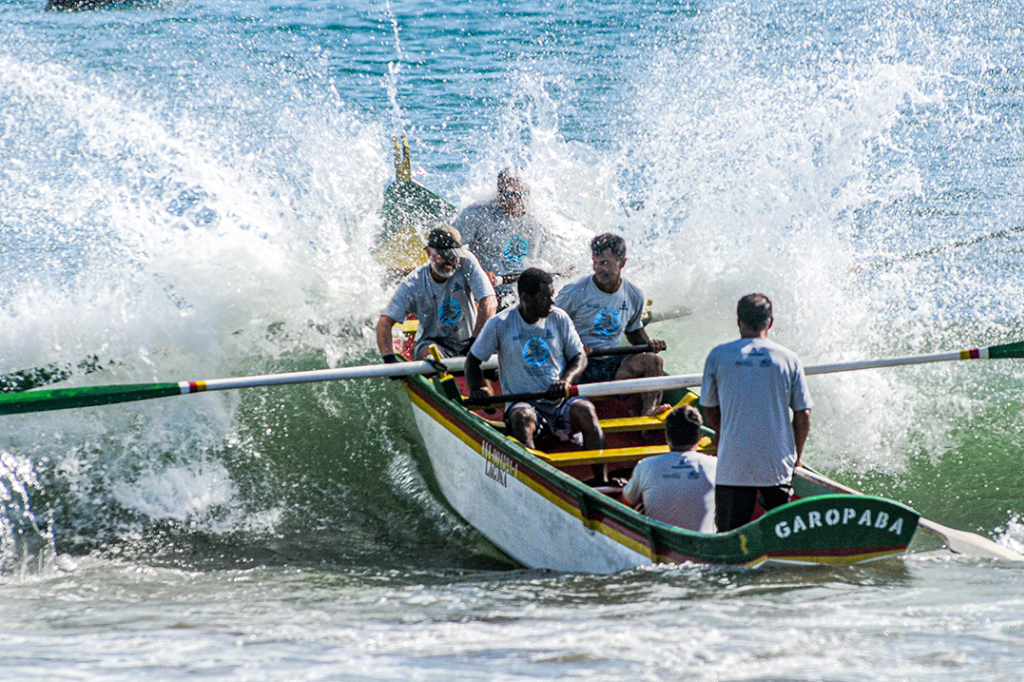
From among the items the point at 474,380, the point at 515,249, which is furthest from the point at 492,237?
the point at 474,380

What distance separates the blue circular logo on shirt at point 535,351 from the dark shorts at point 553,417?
0.26 m

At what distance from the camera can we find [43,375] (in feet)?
27.7

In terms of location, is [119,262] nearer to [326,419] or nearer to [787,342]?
[326,419]

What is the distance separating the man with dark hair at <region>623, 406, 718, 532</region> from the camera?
18.0ft

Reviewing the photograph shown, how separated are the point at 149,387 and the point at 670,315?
5.36 meters

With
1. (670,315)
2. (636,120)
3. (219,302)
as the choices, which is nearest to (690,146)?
(636,120)

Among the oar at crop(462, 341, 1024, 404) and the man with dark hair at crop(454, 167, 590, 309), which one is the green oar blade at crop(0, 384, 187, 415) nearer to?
the oar at crop(462, 341, 1024, 404)

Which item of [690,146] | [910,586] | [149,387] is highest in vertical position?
[690,146]

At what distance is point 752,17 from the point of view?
2355 cm

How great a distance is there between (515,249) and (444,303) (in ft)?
8.15

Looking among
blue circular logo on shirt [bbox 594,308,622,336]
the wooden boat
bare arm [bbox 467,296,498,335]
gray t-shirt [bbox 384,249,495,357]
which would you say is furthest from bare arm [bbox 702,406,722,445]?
gray t-shirt [bbox 384,249,495,357]

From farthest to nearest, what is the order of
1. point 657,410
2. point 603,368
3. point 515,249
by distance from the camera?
point 515,249 → point 603,368 → point 657,410

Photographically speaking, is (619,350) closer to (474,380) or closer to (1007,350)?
(474,380)

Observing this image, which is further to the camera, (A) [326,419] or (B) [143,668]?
(A) [326,419]
